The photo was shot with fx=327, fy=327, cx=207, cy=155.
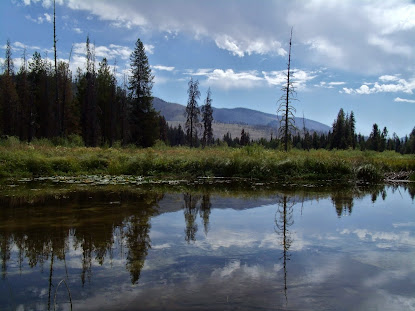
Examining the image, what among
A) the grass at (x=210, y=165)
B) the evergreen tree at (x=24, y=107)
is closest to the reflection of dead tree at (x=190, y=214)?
the grass at (x=210, y=165)

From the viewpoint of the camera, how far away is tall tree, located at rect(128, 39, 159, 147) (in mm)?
45094

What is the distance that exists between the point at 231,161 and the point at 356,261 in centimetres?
1370

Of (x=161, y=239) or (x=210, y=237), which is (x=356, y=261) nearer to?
(x=210, y=237)

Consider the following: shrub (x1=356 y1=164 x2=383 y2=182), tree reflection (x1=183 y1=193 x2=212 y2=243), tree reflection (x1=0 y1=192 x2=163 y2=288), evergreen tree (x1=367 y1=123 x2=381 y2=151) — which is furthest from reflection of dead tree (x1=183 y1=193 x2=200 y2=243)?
evergreen tree (x1=367 y1=123 x2=381 y2=151)

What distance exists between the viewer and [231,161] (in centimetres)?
1919

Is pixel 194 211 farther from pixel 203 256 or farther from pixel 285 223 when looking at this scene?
pixel 203 256

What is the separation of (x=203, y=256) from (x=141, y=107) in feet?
136

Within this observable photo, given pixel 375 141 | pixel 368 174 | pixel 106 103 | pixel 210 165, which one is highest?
pixel 106 103

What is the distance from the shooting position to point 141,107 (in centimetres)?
4531

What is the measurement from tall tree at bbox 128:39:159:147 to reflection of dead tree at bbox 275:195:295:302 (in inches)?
1380

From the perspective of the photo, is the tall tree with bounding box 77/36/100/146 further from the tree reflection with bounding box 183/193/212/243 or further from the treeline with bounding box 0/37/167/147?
the tree reflection with bounding box 183/193/212/243

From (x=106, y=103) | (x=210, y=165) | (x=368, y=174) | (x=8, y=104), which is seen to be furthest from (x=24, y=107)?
(x=368, y=174)

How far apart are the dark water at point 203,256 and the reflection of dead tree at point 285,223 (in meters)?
0.03

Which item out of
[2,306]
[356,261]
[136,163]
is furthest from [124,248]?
[136,163]
